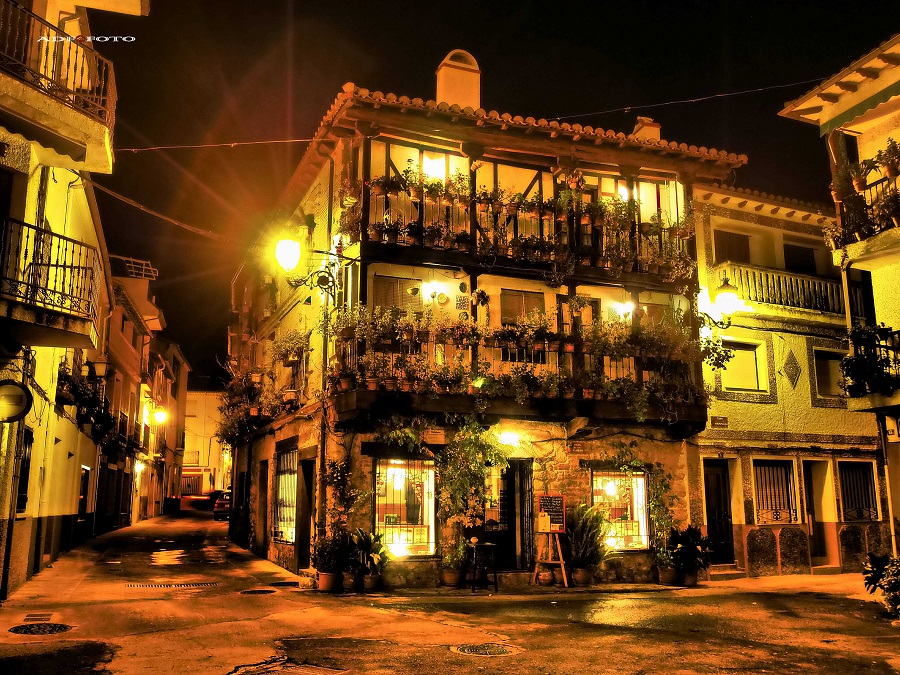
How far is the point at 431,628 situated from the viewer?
10500 mm

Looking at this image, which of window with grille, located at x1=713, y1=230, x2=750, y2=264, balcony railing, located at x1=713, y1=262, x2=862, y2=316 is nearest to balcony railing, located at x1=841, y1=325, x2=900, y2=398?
balcony railing, located at x1=713, y1=262, x2=862, y2=316

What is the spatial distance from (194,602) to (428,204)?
29.5ft

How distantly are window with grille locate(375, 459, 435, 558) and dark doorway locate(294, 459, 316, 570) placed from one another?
7.85 ft

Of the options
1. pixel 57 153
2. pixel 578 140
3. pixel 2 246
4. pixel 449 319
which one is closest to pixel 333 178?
pixel 449 319

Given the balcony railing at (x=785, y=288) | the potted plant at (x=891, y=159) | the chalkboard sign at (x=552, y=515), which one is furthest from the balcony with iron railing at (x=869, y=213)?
the chalkboard sign at (x=552, y=515)

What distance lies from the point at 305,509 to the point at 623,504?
288 inches

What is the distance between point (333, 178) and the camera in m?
17.5

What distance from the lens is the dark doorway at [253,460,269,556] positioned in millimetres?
21281

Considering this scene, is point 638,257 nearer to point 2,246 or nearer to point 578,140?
point 578,140

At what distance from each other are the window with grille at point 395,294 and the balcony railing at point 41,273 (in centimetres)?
565

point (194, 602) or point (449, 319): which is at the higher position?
point (449, 319)

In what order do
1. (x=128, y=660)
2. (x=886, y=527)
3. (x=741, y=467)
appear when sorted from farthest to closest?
1. (x=886, y=527)
2. (x=741, y=467)
3. (x=128, y=660)

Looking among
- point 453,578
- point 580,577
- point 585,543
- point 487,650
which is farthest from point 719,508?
point 487,650

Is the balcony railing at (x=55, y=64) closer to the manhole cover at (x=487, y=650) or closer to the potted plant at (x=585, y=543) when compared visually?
the manhole cover at (x=487, y=650)
